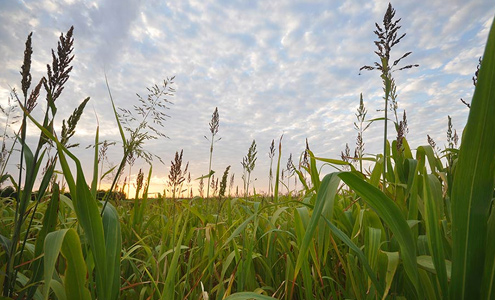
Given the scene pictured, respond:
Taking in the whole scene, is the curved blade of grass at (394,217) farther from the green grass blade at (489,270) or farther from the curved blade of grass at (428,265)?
the green grass blade at (489,270)

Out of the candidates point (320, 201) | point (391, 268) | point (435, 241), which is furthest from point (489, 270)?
point (320, 201)

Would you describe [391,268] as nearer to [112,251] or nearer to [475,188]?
[475,188]

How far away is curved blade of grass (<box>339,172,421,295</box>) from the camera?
3.62ft

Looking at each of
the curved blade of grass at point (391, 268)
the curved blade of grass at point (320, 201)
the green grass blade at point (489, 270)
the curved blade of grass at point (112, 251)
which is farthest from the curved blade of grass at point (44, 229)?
the green grass blade at point (489, 270)

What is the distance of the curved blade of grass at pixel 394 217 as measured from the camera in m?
1.10

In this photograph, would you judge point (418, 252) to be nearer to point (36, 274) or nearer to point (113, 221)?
point (113, 221)

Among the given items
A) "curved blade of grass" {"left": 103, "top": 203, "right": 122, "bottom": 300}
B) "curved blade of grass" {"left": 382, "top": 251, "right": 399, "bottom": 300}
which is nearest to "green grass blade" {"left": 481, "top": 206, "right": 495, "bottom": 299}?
"curved blade of grass" {"left": 382, "top": 251, "right": 399, "bottom": 300}

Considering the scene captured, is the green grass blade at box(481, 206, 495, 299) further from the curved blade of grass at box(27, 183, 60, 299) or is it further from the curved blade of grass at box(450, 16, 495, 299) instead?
the curved blade of grass at box(27, 183, 60, 299)

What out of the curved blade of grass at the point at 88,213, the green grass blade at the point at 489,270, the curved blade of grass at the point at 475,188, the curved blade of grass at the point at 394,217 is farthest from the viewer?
the curved blade of grass at the point at 88,213

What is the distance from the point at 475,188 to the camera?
939 millimetres

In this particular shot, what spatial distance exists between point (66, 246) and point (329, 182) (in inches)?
44.2

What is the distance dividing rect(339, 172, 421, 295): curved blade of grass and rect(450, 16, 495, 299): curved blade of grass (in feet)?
0.45

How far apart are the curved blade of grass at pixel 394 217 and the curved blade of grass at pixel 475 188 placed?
0.14 m

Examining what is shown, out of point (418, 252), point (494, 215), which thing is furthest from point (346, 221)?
point (494, 215)
